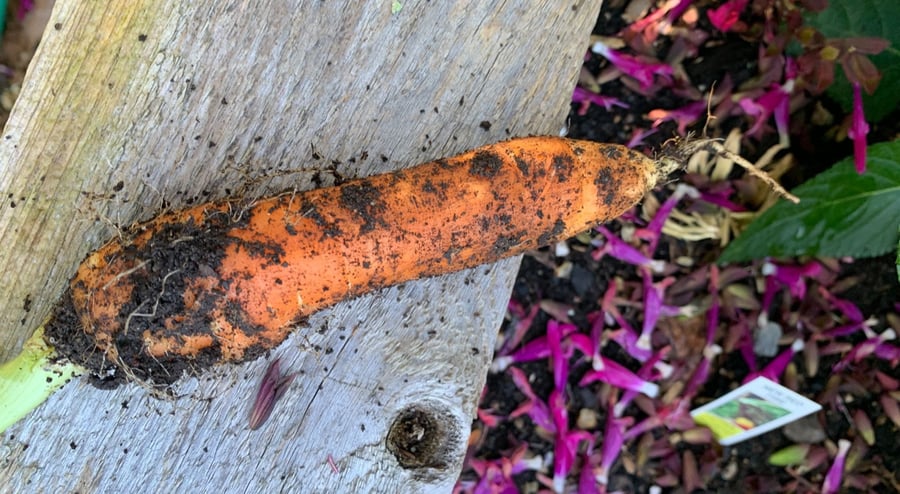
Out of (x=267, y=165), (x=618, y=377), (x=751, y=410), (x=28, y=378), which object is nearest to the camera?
(x=28, y=378)

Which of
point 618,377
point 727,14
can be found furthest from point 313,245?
point 727,14

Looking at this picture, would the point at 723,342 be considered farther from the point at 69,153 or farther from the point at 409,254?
the point at 69,153

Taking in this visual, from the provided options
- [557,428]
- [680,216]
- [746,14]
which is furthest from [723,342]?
[746,14]

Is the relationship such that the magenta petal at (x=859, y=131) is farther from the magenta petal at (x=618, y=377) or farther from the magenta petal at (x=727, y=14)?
the magenta petal at (x=618, y=377)

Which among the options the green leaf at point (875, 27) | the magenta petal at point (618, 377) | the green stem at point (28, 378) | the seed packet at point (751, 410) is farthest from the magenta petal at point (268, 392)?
the green leaf at point (875, 27)

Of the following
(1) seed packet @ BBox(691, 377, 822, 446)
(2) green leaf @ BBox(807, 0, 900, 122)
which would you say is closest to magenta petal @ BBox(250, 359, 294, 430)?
(1) seed packet @ BBox(691, 377, 822, 446)

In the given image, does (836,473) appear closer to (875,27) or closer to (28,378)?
(875,27)
